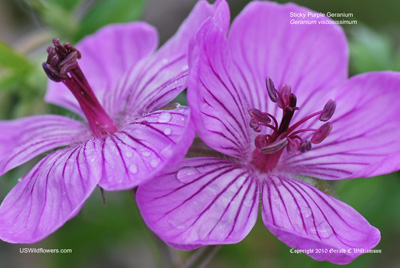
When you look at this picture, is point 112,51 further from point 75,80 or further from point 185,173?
point 185,173

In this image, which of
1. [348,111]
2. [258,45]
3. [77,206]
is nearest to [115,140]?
[77,206]

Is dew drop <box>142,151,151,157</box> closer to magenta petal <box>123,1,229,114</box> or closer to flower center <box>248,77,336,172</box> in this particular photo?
magenta petal <box>123,1,229,114</box>

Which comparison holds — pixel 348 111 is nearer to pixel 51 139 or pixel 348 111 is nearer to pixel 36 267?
pixel 51 139

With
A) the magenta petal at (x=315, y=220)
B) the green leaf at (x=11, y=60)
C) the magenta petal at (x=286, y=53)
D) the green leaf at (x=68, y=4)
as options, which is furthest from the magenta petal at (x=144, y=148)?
the green leaf at (x=68, y=4)

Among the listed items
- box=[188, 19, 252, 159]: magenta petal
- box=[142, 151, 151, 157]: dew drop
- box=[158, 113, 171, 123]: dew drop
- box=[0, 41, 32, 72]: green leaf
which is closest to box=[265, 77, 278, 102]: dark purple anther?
box=[188, 19, 252, 159]: magenta petal

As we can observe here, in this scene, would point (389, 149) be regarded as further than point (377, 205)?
No

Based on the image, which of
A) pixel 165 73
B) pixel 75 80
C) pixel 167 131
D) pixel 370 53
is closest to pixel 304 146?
pixel 167 131
